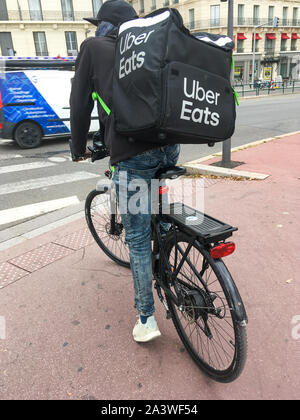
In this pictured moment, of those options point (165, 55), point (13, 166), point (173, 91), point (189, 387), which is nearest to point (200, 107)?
point (173, 91)

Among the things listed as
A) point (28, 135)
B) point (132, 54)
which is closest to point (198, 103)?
point (132, 54)

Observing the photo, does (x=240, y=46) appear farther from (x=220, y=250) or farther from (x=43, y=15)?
(x=220, y=250)

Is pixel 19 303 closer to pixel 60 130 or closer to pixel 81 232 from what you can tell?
pixel 81 232

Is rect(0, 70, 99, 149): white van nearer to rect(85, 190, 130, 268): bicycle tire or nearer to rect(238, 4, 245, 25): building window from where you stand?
rect(85, 190, 130, 268): bicycle tire

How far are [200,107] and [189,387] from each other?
1.54 meters

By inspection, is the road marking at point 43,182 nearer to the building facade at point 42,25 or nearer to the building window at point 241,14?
the building facade at point 42,25

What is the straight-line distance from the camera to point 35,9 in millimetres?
37812

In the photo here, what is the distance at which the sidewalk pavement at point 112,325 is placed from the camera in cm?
198

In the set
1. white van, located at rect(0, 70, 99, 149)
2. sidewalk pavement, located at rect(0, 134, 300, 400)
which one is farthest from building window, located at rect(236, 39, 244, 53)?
sidewalk pavement, located at rect(0, 134, 300, 400)

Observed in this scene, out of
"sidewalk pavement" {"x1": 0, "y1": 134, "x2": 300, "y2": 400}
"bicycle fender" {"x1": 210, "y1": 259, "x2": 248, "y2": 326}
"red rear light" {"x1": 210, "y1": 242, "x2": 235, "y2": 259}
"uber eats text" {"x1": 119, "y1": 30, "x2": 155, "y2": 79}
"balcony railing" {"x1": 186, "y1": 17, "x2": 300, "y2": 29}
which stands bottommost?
"sidewalk pavement" {"x1": 0, "y1": 134, "x2": 300, "y2": 400}

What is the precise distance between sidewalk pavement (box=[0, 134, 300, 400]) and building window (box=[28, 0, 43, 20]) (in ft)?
137

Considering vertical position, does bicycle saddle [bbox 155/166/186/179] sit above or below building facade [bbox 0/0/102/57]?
below

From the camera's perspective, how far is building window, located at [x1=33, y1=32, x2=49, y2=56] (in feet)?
128

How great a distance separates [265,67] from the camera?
2122 inches
